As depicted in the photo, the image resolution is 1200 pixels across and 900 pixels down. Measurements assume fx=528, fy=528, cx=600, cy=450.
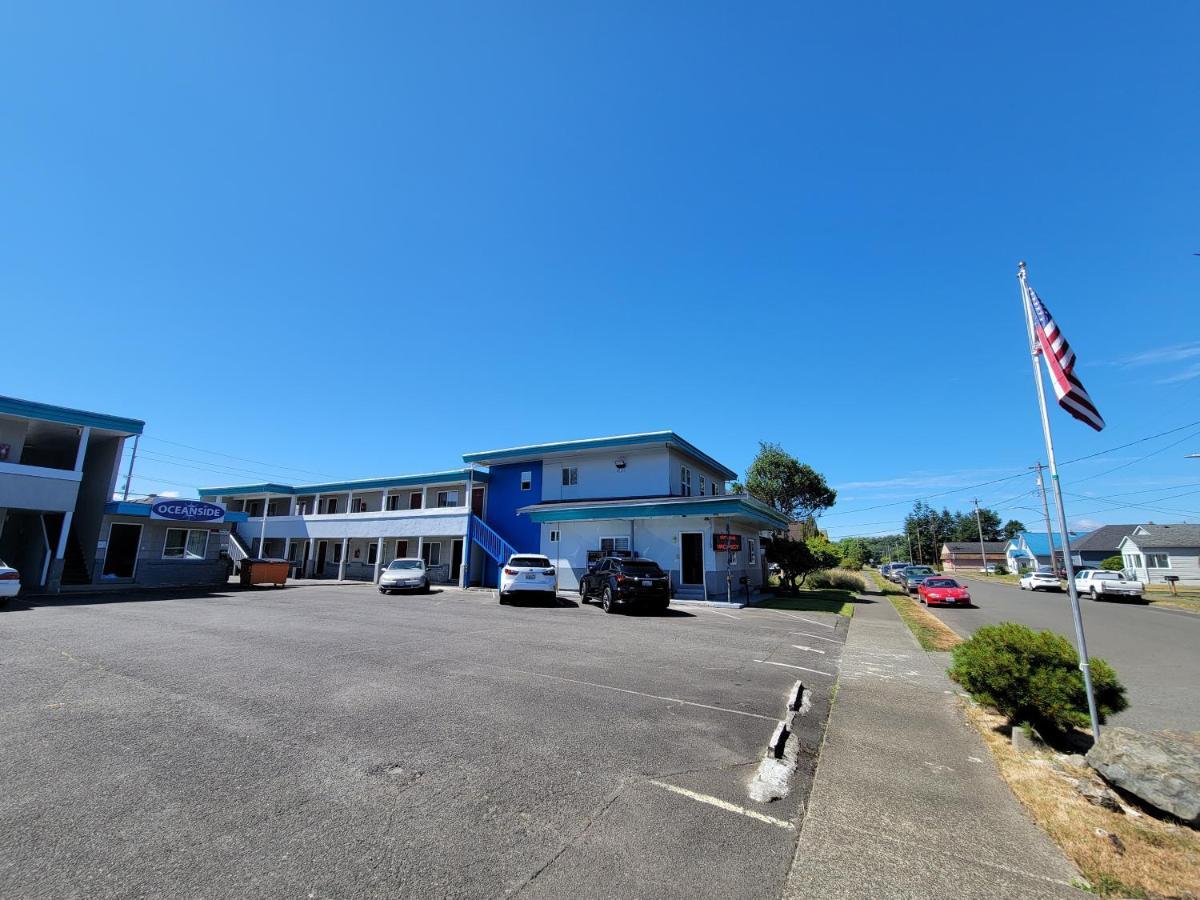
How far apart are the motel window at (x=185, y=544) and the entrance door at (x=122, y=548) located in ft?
4.24

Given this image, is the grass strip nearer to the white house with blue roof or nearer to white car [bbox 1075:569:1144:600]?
white car [bbox 1075:569:1144:600]

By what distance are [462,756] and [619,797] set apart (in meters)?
1.55

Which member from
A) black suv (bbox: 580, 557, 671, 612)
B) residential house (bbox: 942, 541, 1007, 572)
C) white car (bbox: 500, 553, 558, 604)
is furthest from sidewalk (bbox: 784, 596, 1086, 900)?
residential house (bbox: 942, 541, 1007, 572)

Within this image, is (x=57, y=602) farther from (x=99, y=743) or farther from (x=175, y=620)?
(x=99, y=743)

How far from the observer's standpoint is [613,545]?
2448 centimetres

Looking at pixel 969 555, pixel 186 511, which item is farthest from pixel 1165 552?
pixel 186 511

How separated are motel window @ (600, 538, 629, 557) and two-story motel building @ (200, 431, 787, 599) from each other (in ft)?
0.22

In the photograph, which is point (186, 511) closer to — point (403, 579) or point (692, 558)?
point (403, 579)

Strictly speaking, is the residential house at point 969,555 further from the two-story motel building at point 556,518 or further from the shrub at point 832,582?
the two-story motel building at point 556,518

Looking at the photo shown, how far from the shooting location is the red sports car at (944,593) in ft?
85.5

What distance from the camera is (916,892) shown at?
3135mm

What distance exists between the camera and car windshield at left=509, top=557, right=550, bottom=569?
19.9m

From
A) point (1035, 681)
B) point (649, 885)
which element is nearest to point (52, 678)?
point (649, 885)

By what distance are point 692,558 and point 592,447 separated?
7.35 metres
